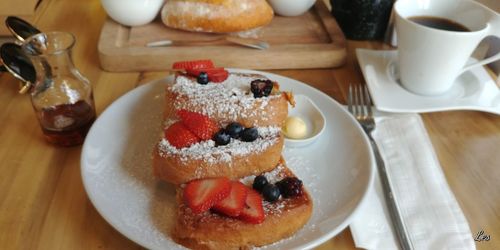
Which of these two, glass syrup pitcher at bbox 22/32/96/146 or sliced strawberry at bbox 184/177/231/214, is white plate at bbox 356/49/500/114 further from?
glass syrup pitcher at bbox 22/32/96/146

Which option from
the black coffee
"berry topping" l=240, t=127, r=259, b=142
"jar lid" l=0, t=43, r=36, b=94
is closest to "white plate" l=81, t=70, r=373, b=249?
"berry topping" l=240, t=127, r=259, b=142

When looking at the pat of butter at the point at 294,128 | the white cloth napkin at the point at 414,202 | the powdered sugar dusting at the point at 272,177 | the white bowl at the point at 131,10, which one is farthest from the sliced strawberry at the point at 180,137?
the white bowl at the point at 131,10

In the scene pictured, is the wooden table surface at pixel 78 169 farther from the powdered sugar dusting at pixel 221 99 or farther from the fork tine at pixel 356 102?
the powdered sugar dusting at pixel 221 99

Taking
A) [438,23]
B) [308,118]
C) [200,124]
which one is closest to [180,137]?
[200,124]

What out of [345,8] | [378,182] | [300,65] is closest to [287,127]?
[378,182]

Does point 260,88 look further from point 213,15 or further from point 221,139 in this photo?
point 213,15
